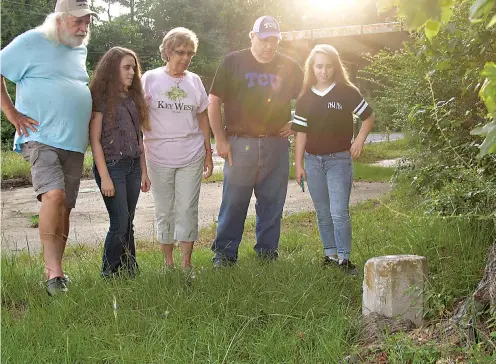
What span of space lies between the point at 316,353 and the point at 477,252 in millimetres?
1507

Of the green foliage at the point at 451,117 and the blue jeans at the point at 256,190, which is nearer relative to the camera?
the green foliage at the point at 451,117

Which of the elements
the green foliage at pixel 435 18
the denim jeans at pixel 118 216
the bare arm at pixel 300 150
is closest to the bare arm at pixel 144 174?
the denim jeans at pixel 118 216

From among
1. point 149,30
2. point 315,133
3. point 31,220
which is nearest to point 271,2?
point 149,30

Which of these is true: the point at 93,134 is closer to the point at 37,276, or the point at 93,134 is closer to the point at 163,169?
the point at 163,169

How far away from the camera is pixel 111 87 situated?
4.18 metres

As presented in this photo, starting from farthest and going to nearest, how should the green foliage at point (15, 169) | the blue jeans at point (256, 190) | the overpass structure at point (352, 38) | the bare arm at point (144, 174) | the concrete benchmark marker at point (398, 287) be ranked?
the overpass structure at point (352, 38)
the green foliage at point (15, 169)
the blue jeans at point (256, 190)
the bare arm at point (144, 174)
the concrete benchmark marker at point (398, 287)

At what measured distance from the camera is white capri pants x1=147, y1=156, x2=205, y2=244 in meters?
4.39

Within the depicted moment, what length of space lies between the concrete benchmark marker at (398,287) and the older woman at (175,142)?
156cm

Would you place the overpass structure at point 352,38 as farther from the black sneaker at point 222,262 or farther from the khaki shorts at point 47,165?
the khaki shorts at point 47,165

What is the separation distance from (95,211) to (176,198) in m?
4.79

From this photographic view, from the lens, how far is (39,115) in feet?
12.9

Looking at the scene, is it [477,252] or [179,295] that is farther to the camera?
[477,252]

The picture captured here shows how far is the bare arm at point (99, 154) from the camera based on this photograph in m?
4.07

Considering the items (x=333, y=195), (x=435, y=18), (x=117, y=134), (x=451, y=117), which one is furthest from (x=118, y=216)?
(x=435, y=18)
